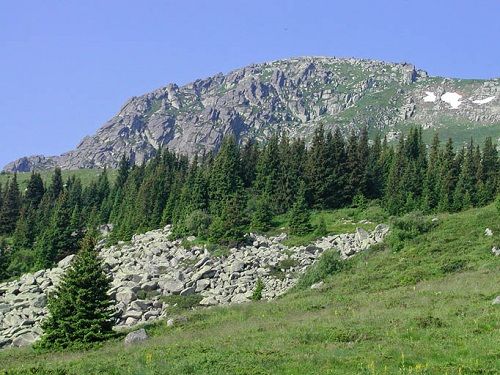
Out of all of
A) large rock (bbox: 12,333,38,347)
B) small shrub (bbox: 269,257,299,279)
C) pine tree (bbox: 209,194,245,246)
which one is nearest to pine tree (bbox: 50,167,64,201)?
pine tree (bbox: 209,194,245,246)

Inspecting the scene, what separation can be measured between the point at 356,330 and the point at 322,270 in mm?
24428

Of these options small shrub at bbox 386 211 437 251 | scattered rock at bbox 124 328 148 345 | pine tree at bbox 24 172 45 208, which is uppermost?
pine tree at bbox 24 172 45 208

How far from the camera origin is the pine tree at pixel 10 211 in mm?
113438

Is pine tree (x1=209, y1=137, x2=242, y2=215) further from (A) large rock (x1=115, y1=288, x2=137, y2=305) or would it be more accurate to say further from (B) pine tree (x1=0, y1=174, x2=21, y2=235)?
(B) pine tree (x1=0, y1=174, x2=21, y2=235)

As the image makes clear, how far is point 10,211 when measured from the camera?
114500 mm

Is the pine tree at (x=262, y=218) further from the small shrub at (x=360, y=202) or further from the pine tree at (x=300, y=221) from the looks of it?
the small shrub at (x=360, y=202)

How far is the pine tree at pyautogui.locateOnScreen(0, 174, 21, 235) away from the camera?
113438 mm

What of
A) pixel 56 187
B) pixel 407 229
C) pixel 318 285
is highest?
pixel 56 187

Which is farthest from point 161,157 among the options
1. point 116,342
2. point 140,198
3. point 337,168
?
point 116,342

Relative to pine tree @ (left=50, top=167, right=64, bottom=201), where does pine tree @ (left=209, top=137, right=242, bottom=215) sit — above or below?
below

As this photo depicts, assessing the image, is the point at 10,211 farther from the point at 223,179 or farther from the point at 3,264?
the point at 223,179

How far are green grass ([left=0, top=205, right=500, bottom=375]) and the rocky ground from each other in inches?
278

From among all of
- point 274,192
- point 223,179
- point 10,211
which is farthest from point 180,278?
point 10,211

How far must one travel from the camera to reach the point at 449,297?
2980 centimetres
